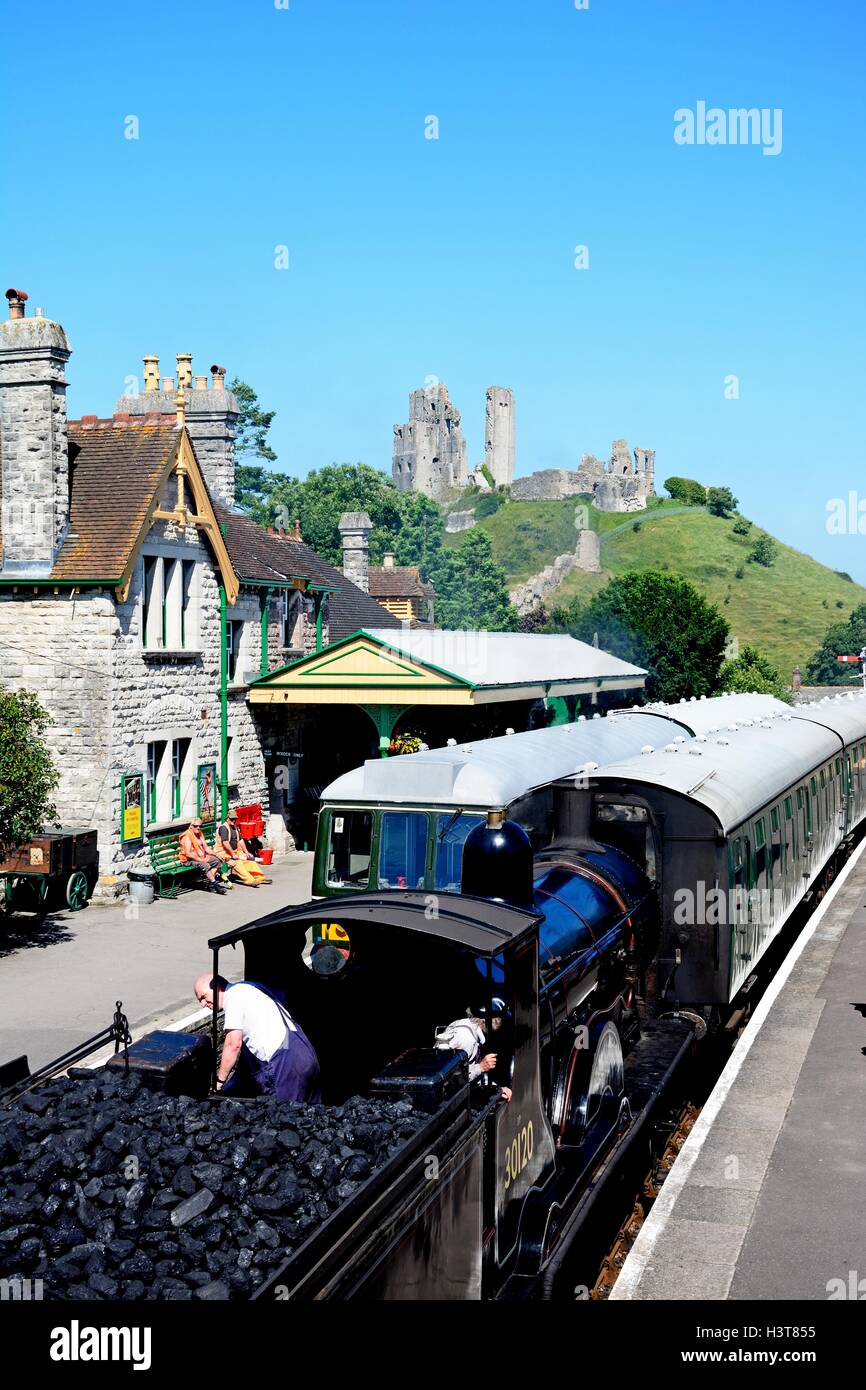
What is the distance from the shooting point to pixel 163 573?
22.4m

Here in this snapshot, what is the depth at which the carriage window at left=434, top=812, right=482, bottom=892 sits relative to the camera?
13859 mm

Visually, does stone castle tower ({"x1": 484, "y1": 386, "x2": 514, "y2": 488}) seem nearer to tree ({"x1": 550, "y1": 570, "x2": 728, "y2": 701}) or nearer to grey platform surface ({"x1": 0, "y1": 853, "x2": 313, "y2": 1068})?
tree ({"x1": 550, "y1": 570, "x2": 728, "y2": 701})

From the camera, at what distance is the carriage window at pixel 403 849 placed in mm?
14281

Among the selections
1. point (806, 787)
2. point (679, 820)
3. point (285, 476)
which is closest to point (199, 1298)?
point (679, 820)

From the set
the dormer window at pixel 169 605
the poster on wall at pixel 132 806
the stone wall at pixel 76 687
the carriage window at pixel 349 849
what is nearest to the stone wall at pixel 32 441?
the stone wall at pixel 76 687

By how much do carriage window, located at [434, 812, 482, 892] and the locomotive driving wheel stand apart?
4.52m

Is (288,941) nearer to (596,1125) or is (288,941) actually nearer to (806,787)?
(596,1125)

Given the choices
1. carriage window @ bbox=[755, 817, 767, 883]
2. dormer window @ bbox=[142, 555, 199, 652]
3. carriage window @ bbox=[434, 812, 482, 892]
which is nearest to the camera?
carriage window @ bbox=[755, 817, 767, 883]

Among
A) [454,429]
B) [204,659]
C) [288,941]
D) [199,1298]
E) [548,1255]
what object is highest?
[454,429]

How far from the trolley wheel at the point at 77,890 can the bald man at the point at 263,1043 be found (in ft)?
44.6

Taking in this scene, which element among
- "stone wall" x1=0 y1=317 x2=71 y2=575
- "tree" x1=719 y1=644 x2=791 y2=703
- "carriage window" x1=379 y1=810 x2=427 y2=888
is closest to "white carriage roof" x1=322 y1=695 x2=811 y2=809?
"carriage window" x1=379 y1=810 x2=427 y2=888

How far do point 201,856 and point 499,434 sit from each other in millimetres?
144202

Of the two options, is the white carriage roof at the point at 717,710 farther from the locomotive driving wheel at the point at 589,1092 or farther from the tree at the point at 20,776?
the locomotive driving wheel at the point at 589,1092
